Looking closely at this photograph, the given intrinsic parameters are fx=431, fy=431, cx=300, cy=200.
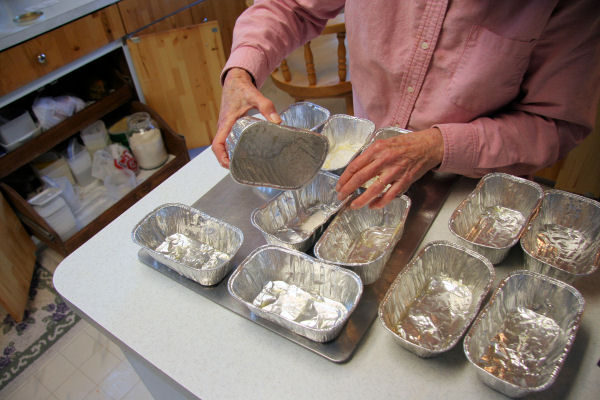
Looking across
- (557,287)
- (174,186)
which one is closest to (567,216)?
(557,287)

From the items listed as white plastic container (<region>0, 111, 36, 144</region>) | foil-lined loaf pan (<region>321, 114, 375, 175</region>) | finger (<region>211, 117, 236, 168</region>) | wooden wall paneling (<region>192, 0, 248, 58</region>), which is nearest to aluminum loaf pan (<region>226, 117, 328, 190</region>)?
finger (<region>211, 117, 236, 168</region>)

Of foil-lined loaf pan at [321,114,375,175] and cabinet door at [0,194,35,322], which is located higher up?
foil-lined loaf pan at [321,114,375,175]

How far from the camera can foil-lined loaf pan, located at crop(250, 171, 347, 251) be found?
89 centimetres

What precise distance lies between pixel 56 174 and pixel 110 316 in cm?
127

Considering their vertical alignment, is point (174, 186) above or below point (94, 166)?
above

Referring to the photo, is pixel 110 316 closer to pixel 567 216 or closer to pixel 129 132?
pixel 567 216

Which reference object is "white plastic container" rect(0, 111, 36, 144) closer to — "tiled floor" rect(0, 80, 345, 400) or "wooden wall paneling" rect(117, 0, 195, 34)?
"wooden wall paneling" rect(117, 0, 195, 34)

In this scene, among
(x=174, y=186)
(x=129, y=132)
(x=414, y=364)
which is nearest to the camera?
(x=414, y=364)

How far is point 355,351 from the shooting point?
0.67m

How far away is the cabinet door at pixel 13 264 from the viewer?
61.3 inches

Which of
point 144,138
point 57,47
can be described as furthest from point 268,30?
point 144,138

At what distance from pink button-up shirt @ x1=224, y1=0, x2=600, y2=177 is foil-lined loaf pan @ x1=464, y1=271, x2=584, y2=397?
25cm

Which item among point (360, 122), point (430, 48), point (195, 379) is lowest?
point (195, 379)

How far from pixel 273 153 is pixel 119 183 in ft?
4.59
